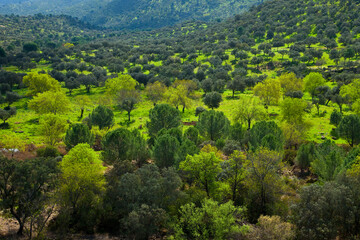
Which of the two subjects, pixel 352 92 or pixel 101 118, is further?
pixel 352 92

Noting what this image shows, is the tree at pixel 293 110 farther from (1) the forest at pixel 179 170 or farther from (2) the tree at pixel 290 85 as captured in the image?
(2) the tree at pixel 290 85

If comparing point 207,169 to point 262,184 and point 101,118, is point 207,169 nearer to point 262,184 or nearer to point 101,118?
point 262,184

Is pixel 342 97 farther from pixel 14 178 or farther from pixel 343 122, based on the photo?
pixel 14 178

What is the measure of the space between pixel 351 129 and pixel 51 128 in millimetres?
75624

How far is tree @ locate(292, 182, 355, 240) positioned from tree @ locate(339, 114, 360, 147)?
38340 millimetres

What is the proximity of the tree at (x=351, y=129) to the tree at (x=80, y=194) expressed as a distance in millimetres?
60362

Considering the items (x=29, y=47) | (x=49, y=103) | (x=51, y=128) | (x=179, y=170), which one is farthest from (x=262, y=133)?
(x=29, y=47)

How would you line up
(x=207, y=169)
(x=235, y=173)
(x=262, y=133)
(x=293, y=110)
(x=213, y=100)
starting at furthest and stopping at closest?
(x=213, y=100)
(x=293, y=110)
(x=262, y=133)
(x=235, y=173)
(x=207, y=169)

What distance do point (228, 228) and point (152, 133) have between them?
1619 inches

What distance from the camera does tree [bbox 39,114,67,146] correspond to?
60.1m

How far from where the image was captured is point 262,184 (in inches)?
1524

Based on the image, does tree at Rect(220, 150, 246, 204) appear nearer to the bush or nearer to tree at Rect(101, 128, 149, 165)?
tree at Rect(101, 128, 149, 165)

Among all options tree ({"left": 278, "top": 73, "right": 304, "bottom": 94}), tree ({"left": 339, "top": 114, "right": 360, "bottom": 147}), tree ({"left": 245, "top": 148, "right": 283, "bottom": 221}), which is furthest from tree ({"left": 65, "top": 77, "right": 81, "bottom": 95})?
tree ({"left": 339, "top": 114, "right": 360, "bottom": 147})

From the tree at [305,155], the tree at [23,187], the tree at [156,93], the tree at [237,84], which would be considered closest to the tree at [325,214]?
the tree at [305,155]
